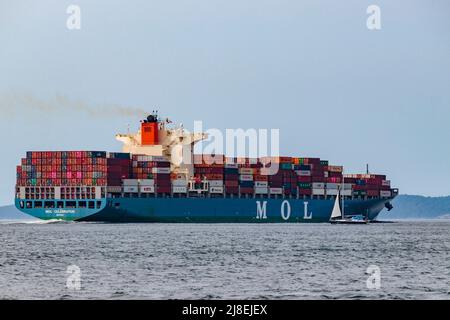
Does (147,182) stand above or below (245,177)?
below

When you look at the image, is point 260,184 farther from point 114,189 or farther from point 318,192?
point 114,189

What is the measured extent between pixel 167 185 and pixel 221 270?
301ft

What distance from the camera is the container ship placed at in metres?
140

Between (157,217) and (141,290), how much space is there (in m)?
103

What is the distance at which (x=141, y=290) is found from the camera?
41.5m

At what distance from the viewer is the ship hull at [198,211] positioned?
14062 centimetres

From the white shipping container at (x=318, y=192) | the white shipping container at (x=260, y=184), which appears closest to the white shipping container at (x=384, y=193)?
the white shipping container at (x=318, y=192)

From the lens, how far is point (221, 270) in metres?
52.0

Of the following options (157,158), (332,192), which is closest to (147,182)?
(157,158)

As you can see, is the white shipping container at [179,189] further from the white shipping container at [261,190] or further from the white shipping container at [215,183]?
the white shipping container at [261,190]

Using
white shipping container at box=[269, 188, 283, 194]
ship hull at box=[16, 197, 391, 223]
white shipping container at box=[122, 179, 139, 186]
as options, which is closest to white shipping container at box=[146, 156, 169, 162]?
white shipping container at box=[122, 179, 139, 186]
